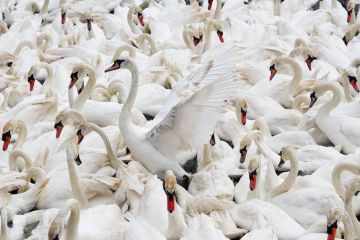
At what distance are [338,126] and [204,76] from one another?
1618 millimetres

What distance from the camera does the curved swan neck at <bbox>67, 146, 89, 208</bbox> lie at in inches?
289

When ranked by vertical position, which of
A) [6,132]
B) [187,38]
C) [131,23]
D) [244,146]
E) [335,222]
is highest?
[335,222]

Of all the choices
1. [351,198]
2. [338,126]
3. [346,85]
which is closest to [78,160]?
[351,198]

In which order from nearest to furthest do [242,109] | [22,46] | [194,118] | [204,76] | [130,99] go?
1. [194,118]
2. [204,76]
3. [130,99]
4. [242,109]
5. [22,46]

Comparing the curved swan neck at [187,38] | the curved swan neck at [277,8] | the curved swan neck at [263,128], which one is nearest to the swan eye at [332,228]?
the curved swan neck at [263,128]

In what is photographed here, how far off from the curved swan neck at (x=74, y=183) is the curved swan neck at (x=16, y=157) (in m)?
1.00

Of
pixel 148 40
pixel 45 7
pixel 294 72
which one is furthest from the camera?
pixel 45 7

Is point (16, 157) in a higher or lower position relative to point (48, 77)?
higher

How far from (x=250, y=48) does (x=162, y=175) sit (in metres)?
3.77

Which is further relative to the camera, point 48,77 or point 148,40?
point 148,40

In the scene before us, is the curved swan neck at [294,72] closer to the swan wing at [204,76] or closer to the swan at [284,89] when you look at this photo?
the swan at [284,89]

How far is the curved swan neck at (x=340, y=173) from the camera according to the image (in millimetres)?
7617

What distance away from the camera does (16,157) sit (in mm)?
8352

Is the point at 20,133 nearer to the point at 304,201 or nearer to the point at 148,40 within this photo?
the point at 304,201
